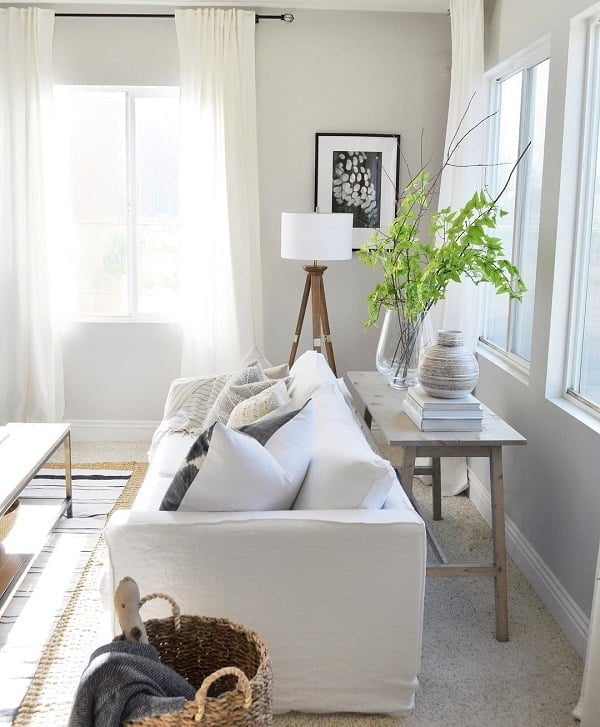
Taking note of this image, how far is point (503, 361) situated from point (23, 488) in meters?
2.18

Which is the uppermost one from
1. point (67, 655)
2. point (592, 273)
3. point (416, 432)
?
point (592, 273)

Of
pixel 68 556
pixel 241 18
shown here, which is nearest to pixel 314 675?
pixel 68 556

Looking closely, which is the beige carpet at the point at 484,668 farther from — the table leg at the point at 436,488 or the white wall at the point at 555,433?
the table leg at the point at 436,488

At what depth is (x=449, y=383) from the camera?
3068mm

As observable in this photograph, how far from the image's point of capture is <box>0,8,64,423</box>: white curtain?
190 inches

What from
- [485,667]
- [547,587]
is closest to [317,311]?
[547,587]

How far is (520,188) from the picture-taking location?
3879mm

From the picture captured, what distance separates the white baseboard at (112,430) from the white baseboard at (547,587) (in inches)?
87.0

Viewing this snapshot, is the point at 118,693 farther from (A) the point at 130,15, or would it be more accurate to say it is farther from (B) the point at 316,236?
(A) the point at 130,15

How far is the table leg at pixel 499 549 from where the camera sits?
2.97 metres

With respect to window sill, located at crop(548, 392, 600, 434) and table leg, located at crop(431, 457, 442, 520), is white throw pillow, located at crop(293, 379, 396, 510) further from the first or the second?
table leg, located at crop(431, 457, 442, 520)

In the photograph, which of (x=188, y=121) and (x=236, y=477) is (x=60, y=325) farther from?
(x=236, y=477)

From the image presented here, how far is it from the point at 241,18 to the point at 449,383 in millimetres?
2736

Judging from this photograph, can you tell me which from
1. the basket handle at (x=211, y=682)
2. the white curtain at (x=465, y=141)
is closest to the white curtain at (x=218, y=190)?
the white curtain at (x=465, y=141)
